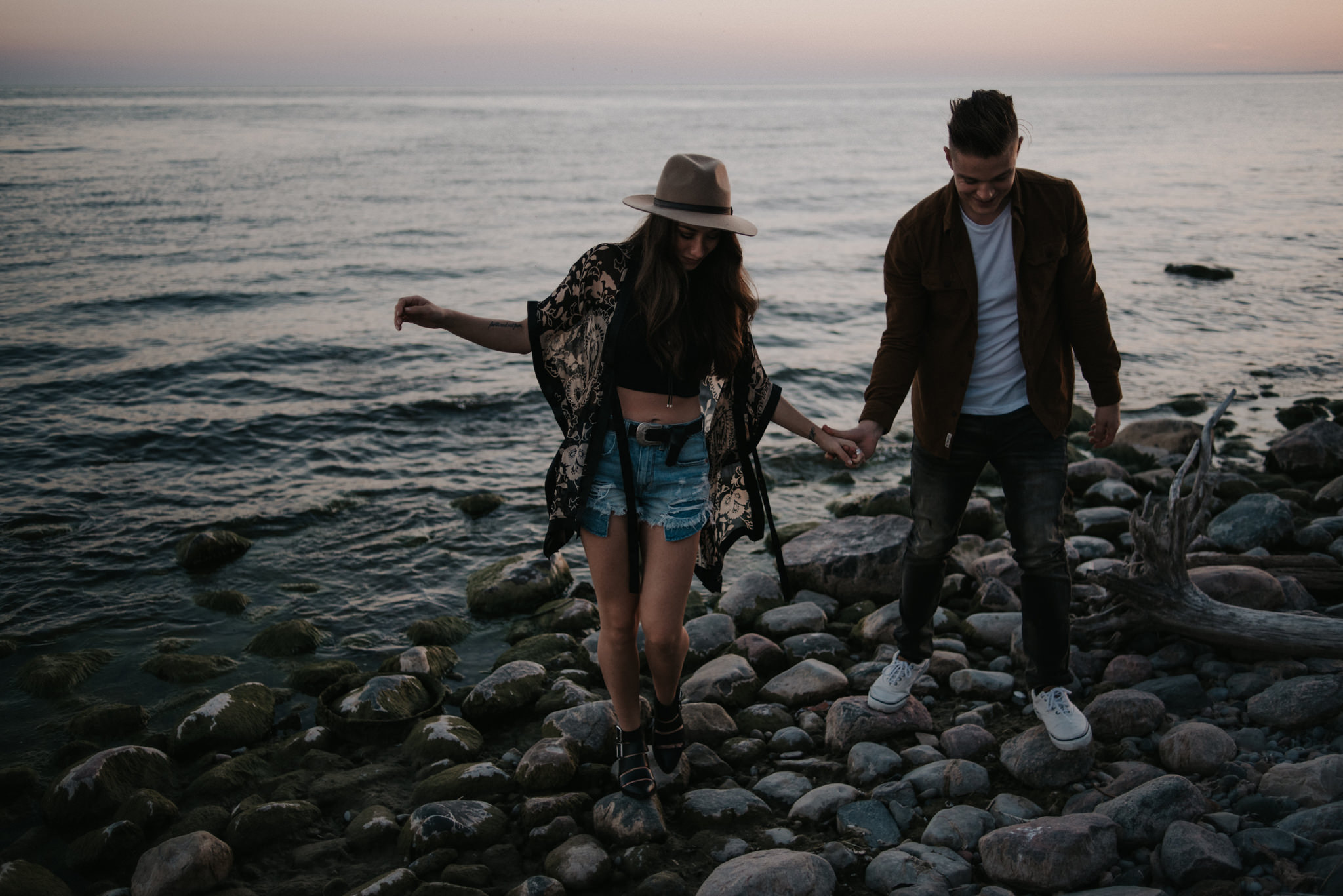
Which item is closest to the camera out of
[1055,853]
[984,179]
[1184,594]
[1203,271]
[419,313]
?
[1055,853]

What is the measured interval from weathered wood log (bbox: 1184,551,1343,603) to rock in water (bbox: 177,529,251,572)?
6.91 meters

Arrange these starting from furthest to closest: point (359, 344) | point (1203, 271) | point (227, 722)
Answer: point (1203, 271), point (359, 344), point (227, 722)

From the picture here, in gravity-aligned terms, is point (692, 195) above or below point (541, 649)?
above

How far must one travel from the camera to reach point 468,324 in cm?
364

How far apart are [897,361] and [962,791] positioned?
1836 mm

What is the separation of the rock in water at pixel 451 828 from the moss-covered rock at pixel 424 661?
5.73ft

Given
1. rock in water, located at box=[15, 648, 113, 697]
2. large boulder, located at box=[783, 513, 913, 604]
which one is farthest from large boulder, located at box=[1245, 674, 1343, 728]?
rock in water, located at box=[15, 648, 113, 697]

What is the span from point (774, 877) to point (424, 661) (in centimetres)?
312

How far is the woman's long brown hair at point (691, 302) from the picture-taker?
3.56 metres

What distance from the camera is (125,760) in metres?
4.54

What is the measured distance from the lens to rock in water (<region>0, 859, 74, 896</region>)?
367cm

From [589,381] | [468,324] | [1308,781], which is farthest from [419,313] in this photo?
[1308,781]

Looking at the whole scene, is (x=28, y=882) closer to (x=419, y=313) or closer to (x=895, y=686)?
(x=419, y=313)

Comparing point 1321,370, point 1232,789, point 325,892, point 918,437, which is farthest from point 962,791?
point 1321,370
